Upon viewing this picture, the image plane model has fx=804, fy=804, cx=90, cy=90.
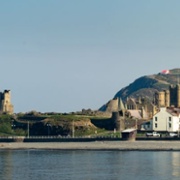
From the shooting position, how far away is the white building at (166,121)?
382 feet

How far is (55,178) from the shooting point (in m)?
62.0

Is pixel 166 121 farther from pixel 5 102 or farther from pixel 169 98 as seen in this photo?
pixel 5 102

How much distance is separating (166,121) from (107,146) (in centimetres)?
2085

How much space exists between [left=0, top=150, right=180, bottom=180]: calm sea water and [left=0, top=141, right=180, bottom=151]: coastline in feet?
10.7

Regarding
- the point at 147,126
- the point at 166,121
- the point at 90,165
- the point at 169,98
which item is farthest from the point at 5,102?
the point at 90,165

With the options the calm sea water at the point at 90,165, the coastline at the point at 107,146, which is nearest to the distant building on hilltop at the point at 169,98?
the coastline at the point at 107,146

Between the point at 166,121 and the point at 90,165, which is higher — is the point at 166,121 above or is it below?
above

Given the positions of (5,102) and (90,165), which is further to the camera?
(5,102)

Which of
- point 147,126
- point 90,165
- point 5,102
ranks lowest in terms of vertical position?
point 90,165

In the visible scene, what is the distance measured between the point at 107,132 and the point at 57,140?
1239cm

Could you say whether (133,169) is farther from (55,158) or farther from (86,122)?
(86,122)

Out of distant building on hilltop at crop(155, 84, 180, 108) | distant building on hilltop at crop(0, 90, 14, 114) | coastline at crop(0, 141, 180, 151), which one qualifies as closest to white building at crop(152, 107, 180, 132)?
coastline at crop(0, 141, 180, 151)

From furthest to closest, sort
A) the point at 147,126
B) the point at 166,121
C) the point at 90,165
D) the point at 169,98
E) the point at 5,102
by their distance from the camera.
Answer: the point at 169,98 < the point at 5,102 < the point at 147,126 < the point at 166,121 < the point at 90,165

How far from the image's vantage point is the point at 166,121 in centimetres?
11644
